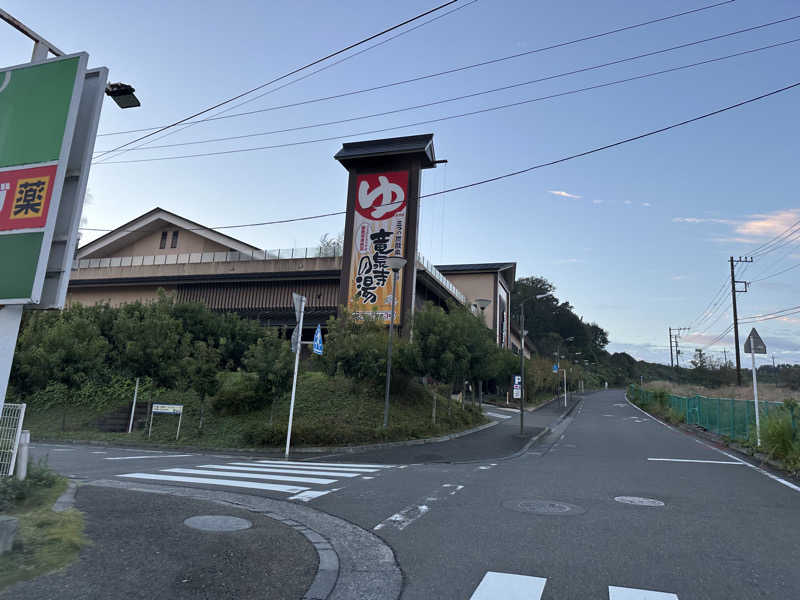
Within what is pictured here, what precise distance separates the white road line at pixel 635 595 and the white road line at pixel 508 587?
545mm

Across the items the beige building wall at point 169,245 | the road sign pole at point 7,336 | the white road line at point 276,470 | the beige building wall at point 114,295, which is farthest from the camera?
the beige building wall at point 169,245

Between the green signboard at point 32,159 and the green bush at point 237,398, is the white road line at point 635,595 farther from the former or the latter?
the green bush at point 237,398

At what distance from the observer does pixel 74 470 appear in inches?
428

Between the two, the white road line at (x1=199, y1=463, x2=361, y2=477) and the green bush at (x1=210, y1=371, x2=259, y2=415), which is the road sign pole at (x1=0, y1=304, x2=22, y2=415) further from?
the green bush at (x1=210, y1=371, x2=259, y2=415)

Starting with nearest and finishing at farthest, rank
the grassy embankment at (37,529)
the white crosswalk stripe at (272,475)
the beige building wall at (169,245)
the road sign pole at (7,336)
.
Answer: the grassy embankment at (37,529)
the road sign pole at (7,336)
the white crosswalk stripe at (272,475)
the beige building wall at (169,245)

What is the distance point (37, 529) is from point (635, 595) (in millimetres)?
5681

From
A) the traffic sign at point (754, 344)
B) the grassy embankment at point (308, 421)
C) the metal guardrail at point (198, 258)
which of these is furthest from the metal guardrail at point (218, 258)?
the traffic sign at point (754, 344)

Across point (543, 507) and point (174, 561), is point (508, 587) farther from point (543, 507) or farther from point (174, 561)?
point (543, 507)

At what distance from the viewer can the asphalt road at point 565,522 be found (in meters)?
4.21

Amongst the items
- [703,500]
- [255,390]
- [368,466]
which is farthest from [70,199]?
[255,390]

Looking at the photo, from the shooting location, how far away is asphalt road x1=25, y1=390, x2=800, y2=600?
421 centimetres

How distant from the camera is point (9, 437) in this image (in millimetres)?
6145

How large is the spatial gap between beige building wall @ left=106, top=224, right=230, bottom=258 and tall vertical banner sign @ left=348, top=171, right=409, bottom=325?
1363 centimetres

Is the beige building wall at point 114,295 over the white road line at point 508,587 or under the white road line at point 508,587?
over
